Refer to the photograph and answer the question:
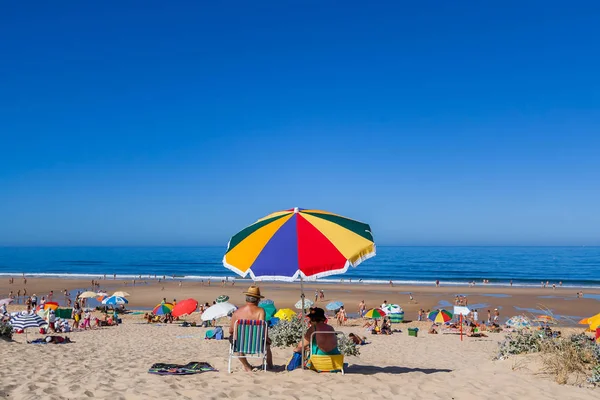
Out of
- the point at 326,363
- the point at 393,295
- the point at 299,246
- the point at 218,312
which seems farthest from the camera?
the point at 393,295

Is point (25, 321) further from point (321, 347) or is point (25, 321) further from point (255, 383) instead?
point (321, 347)

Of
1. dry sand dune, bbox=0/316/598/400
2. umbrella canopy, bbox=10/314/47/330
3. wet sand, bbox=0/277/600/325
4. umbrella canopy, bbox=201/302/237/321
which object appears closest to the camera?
dry sand dune, bbox=0/316/598/400

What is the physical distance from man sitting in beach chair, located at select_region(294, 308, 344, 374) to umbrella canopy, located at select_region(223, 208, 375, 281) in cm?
122

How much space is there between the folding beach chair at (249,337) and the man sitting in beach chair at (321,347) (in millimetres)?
596

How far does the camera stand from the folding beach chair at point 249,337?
663cm

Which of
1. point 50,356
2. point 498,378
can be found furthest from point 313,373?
point 50,356

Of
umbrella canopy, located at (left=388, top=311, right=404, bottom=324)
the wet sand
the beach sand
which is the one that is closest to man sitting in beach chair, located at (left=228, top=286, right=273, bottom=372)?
the beach sand

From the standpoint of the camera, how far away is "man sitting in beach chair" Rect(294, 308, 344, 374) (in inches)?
253

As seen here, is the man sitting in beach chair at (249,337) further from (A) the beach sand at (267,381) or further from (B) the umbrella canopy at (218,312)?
(B) the umbrella canopy at (218,312)

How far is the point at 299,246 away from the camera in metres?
5.75

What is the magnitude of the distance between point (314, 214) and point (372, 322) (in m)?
18.5

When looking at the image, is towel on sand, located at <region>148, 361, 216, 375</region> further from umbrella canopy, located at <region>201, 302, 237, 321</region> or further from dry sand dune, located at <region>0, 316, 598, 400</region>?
umbrella canopy, located at <region>201, 302, 237, 321</region>

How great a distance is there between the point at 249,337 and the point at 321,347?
3.37ft

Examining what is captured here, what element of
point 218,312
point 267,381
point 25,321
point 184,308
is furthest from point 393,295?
point 267,381
